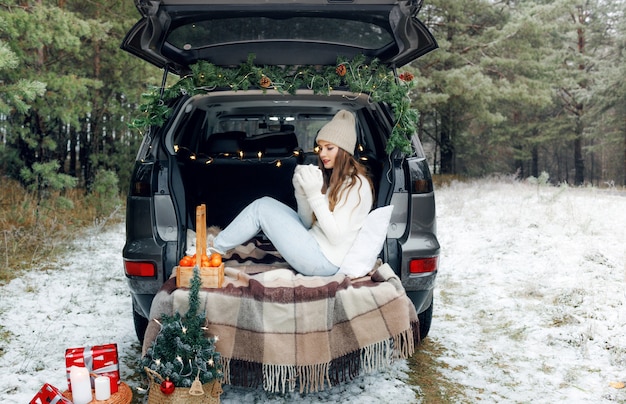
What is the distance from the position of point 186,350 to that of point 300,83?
1.86 metres

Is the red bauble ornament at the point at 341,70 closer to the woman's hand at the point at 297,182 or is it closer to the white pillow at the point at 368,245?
the woman's hand at the point at 297,182

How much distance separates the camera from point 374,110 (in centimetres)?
337

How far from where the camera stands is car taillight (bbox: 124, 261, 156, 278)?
2.79 meters

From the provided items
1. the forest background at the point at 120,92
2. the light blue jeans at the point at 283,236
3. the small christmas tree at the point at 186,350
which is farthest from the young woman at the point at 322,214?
the forest background at the point at 120,92

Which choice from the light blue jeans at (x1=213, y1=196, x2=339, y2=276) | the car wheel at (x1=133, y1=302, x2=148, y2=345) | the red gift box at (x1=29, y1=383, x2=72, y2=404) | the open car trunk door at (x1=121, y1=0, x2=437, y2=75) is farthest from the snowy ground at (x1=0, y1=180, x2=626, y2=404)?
the open car trunk door at (x1=121, y1=0, x2=437, y2=75)

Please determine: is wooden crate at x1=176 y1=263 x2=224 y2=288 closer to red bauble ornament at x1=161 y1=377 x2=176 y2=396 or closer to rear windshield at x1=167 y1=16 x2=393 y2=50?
red bauble ornament at x1=161 y1=377 x2=176 y2=396

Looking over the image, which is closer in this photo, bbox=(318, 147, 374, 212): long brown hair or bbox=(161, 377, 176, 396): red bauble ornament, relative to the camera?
bbox=(161, 377, 176, 396): red bauble ornament

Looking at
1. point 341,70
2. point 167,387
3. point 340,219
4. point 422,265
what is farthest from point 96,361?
point 341,70

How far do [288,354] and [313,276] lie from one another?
578mm

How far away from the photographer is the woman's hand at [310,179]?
2773 millimetres

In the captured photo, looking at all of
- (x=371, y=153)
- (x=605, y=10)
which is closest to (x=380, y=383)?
(x=371, y=153)

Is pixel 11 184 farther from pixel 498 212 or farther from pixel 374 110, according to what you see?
pixel 498 212

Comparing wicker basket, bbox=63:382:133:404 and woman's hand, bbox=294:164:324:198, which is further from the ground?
woman's hand, bbox=294:164:324:198

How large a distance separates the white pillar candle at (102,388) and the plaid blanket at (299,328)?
11.6 inches
